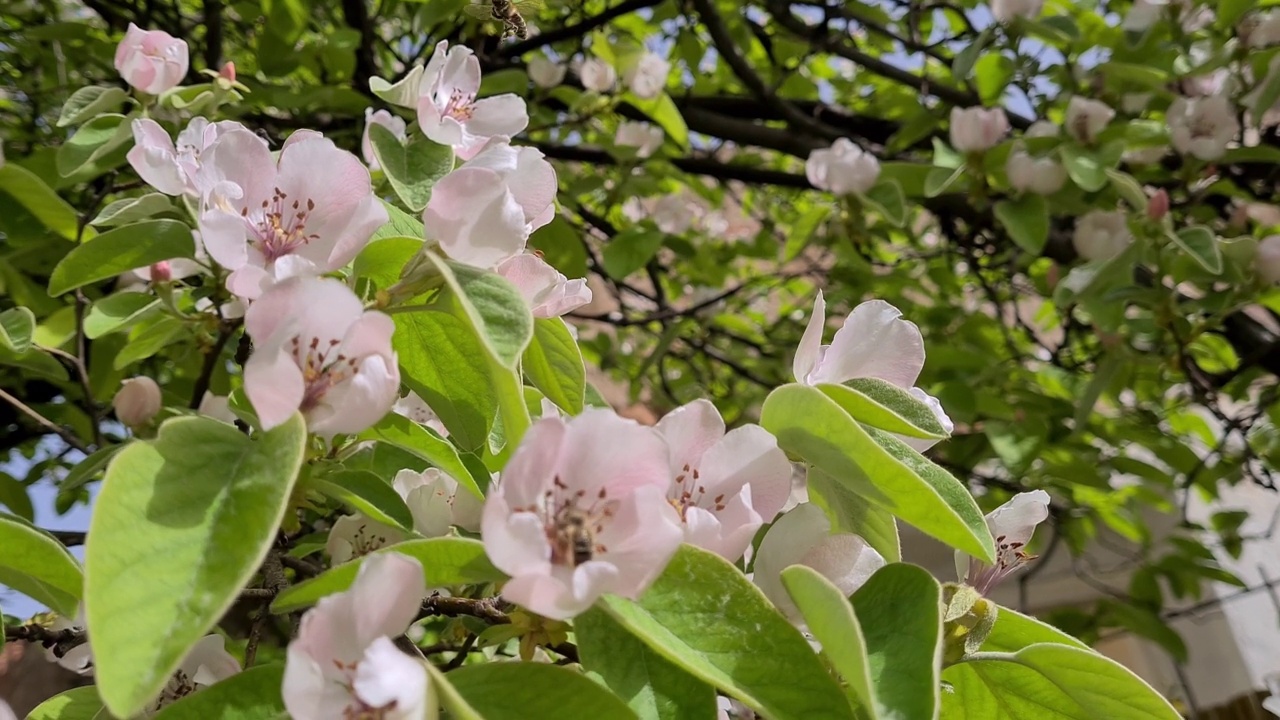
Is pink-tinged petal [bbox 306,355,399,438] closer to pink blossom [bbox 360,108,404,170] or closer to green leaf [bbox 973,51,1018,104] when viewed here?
pink blossom [bbox 360,108,404,170]

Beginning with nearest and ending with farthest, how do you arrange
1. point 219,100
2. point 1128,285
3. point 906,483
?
point 906,483 → point 219,100 → point 1128,285

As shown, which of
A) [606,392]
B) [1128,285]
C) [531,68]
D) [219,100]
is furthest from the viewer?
[606,392]

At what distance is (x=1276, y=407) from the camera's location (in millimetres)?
1699

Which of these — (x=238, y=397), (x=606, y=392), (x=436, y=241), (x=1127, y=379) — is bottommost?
(x=606, y=392)

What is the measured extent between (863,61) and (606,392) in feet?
7.86

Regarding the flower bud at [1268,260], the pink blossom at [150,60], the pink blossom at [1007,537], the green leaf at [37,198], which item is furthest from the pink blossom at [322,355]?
the flower bud at [1268,260]

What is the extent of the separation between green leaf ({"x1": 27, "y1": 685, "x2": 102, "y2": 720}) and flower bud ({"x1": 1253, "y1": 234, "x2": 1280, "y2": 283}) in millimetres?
1453

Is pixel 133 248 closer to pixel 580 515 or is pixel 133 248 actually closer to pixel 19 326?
pixel 19 326

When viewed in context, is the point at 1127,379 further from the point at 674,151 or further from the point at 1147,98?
the point at 674,151

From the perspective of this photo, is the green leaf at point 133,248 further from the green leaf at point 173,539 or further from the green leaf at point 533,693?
the green leaf at point 533,693

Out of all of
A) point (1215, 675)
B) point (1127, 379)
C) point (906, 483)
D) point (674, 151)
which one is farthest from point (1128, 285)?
point (1215, 675)

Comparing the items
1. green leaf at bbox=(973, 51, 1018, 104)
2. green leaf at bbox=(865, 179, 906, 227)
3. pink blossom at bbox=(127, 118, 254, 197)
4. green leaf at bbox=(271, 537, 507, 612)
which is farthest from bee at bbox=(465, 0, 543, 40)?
green leaf at bbox=(973, 51, 1018, 104)

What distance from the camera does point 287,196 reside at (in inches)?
17.9

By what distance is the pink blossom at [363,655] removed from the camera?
0.29 meters
